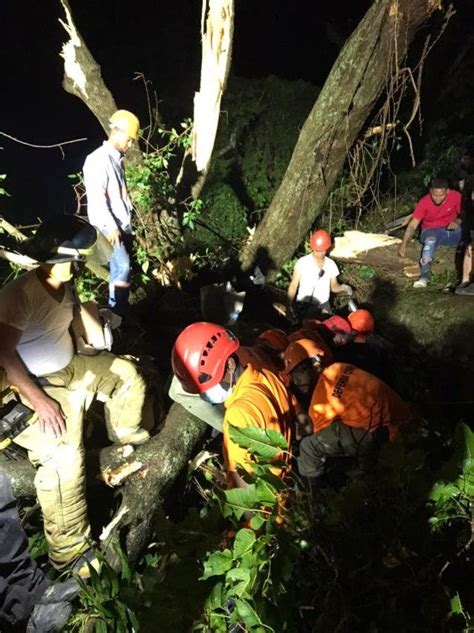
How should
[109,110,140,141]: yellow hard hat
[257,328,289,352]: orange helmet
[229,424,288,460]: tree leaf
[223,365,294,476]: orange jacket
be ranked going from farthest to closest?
[109,110,140,141]: yellow hard hat < [257,328,289,352]: orange helmet < [223,365,294,476]: orange jacket < [229,424,288,460]: tree leaf

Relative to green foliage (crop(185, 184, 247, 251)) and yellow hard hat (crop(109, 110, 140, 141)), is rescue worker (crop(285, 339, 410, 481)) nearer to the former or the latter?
yellow hard hat (crop(109, 110, 140, 141))

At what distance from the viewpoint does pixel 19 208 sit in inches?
328

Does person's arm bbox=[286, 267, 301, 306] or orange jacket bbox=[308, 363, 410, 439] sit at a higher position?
orange jacket bbox=[308, 363, 410, 439]

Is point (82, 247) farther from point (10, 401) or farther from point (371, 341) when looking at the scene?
point (371, 341)

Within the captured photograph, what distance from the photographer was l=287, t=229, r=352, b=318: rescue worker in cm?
583

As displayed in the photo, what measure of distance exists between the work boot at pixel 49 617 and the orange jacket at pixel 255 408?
4.49 ft

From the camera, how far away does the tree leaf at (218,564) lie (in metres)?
1.37

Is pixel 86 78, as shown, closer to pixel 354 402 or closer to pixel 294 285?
pixel 294 285

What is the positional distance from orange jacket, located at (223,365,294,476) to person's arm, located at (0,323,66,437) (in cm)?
112

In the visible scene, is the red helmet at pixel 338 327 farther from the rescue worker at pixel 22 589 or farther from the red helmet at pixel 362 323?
the rescue worker at pixel 22 589

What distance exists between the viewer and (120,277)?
4.56m

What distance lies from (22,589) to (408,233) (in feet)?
20.6

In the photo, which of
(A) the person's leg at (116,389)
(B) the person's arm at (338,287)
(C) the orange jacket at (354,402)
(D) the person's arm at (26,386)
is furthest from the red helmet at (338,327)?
(D) the person's arm at (26,386)

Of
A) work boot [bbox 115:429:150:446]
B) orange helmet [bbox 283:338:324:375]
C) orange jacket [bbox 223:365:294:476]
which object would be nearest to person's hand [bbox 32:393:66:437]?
work boot [bbox 115:429:150:446]
